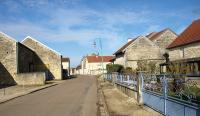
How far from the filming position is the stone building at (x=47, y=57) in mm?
55594

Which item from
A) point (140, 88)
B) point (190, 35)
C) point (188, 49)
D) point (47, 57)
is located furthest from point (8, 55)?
point (140, 88)

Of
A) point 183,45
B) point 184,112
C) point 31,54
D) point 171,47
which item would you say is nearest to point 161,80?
point 184,112

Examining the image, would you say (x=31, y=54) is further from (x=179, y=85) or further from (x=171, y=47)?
(x=179, y=85)

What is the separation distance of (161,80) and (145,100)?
9.60 feet

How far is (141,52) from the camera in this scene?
51.1 meters

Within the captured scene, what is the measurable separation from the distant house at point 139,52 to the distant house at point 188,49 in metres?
9.00

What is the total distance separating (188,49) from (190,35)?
2254 millimetres

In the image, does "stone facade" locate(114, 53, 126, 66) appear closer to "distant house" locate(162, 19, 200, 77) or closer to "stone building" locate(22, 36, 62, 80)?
"stone building" locate(22, 36, 62, 80)

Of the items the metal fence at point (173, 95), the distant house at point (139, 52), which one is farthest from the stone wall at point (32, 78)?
the metal fence at point (173, 95)

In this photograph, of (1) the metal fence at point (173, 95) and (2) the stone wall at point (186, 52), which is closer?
(1) the metal fence at point (173, 95)

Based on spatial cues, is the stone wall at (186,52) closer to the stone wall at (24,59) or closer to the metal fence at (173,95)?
the stone wall at (24,59)

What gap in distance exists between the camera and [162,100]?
438 inches

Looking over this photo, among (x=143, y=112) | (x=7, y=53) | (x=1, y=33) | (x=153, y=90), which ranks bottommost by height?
(x=143, y=112)

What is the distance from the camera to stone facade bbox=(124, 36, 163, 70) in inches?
1984
